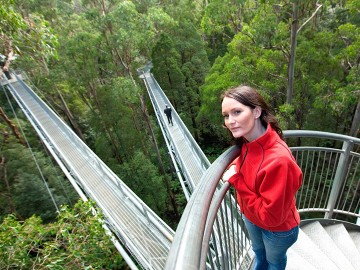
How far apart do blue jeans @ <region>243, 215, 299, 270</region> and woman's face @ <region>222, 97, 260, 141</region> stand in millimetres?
572

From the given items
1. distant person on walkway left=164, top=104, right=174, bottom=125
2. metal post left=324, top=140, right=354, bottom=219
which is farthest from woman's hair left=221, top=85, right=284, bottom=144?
distant person on walkway left=164, top=104, right=174, bottom=125

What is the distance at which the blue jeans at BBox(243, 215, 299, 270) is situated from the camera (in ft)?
4.43

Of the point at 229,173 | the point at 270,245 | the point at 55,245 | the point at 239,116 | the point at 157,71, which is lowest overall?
the point at 55,245

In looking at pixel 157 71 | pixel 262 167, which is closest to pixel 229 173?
pixel 262 167

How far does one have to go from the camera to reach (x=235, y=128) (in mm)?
1192

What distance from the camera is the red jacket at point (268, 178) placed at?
109 cm

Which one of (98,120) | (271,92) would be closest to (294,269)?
(271,92)

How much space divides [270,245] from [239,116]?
73 cm

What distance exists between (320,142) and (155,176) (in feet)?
21.5

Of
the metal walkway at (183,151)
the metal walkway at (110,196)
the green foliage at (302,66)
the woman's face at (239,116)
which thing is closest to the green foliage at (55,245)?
the metal walkway at (110,196)

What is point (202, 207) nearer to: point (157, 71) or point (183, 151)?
point (183, 151)

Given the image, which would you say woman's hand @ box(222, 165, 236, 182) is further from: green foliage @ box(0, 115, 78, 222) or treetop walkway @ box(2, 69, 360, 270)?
green foliage @ box(0, 115, 78, 222)

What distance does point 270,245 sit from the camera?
1.39m

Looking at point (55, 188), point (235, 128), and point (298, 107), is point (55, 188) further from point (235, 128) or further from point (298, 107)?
point (235, 128)
